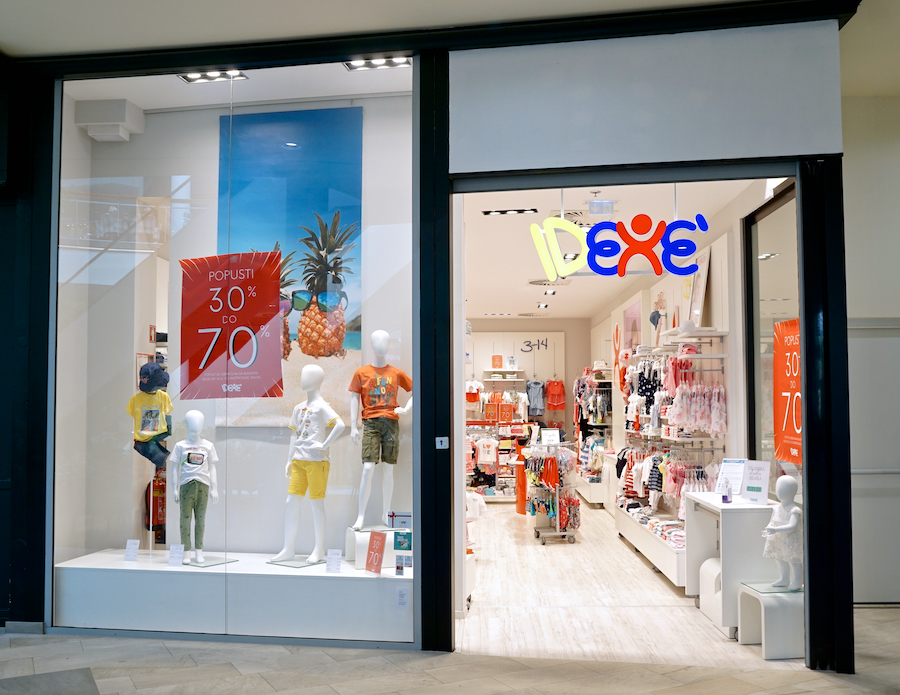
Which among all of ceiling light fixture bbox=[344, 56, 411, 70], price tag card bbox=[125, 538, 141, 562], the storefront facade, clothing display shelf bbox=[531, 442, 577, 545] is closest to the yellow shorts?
the storefront facade

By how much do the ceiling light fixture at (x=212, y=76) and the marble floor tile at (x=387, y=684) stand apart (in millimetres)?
3240

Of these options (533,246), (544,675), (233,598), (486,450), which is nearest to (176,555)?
(233,598)

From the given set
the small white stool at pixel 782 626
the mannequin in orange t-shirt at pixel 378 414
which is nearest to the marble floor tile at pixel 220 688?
the mannequin in orange t-shirt at pixel 378 414

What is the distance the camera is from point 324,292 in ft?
12.6

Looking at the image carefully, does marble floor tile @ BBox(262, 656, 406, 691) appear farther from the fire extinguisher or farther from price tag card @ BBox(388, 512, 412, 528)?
the fire extinguisher

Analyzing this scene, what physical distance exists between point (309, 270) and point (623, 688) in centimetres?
262

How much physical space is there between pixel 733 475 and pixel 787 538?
884 millimetres

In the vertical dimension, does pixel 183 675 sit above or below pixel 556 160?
below

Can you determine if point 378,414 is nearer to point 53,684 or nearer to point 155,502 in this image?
point 155,502

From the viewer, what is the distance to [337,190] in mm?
3865

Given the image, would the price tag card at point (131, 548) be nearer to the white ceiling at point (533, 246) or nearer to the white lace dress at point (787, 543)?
the white ceiling at point (533, 246)

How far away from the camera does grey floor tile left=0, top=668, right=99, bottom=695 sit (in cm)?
308

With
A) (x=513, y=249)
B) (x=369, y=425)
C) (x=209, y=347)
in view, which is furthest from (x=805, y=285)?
(x=513, y=249)

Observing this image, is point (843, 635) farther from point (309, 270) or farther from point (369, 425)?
point (309, 270)
